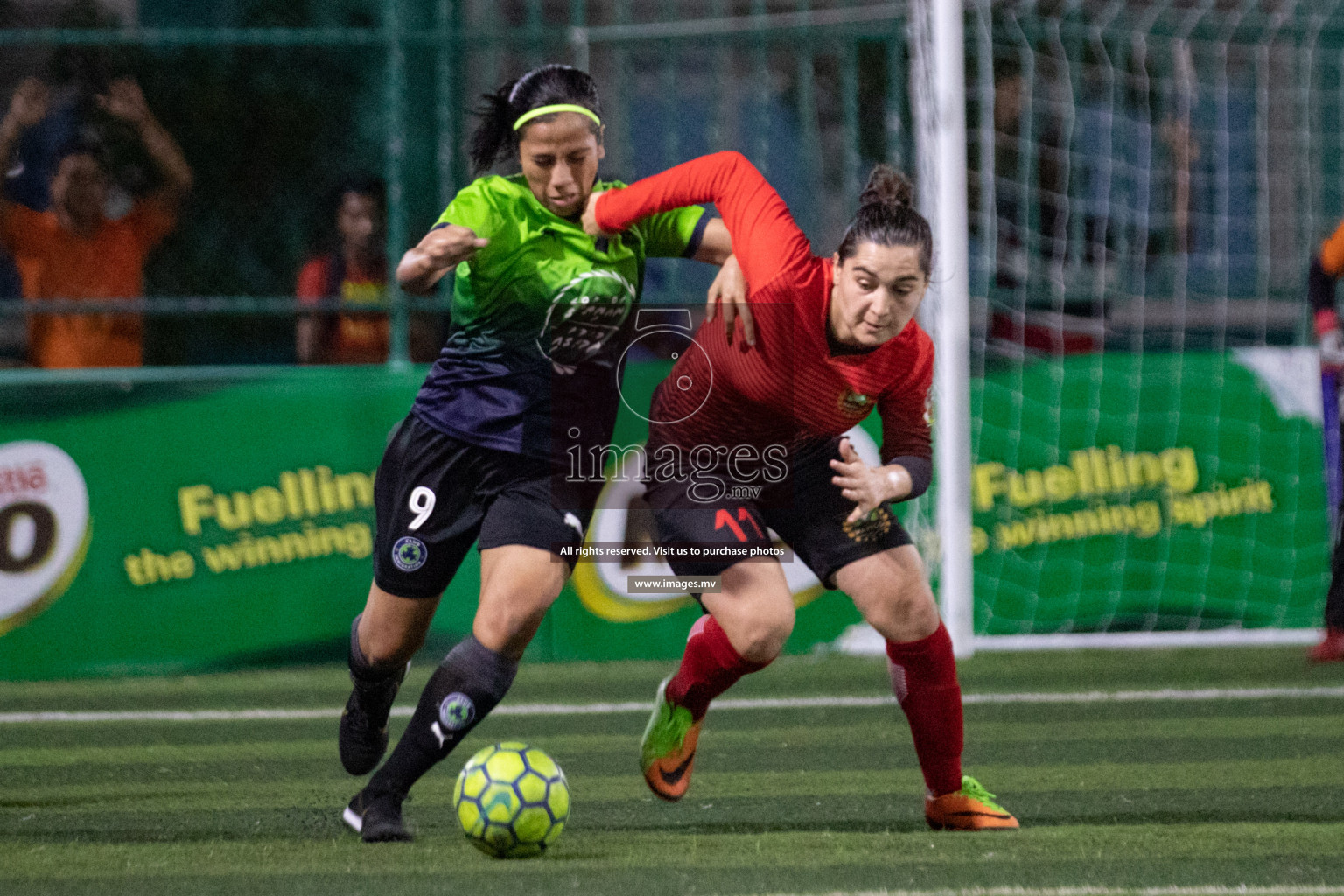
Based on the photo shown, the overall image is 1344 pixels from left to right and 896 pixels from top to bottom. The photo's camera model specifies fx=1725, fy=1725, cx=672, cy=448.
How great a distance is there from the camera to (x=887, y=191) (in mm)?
4012

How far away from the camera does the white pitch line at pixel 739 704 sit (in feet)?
20.9

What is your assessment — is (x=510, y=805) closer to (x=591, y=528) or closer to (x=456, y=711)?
(x=456, y=711)

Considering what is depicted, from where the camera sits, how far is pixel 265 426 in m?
7.68

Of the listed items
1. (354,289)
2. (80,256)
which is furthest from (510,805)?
(80,256)

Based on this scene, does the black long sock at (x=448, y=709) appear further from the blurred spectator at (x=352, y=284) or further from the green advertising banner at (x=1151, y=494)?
the green advertising banner at (x=1151, y=494)

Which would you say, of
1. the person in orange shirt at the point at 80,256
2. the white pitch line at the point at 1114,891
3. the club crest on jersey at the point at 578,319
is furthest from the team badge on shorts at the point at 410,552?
the person in orange shirt at the point at 80,256

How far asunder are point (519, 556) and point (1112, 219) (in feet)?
18.2

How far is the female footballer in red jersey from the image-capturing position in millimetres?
3932

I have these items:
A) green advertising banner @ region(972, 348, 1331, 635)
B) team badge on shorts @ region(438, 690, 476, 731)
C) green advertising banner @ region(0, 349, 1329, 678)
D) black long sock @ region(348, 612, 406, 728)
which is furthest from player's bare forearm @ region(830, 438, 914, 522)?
green advertising banner @ region(972, 348, 1331, 635)

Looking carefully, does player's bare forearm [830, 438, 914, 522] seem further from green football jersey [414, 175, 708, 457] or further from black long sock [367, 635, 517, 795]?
black long sock [367, 635, 517, 795]

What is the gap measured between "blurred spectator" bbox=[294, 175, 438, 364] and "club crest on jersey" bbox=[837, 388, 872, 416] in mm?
4317

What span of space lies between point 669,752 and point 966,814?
796 millimetres

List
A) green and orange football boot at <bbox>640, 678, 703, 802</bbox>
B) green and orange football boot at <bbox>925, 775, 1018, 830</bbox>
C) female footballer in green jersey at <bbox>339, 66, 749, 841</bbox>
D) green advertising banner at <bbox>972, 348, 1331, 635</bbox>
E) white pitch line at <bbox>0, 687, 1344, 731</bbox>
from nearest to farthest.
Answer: female footballer in green jersey at <bbox>339, 66, 749, 841</bbox> < green and orange football boot at <bbox>925, 775, 1018, 830</bbox> < green and orange football boot at <bbox>640, 678, 703, 802</bbox> < white pitch line at <bbox>0, 687, 1344, 731</bbox> < green advertising banner at <bbox>972, 348, 1331, 635</bbox>

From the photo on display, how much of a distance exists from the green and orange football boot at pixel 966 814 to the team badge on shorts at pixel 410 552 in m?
1.34
